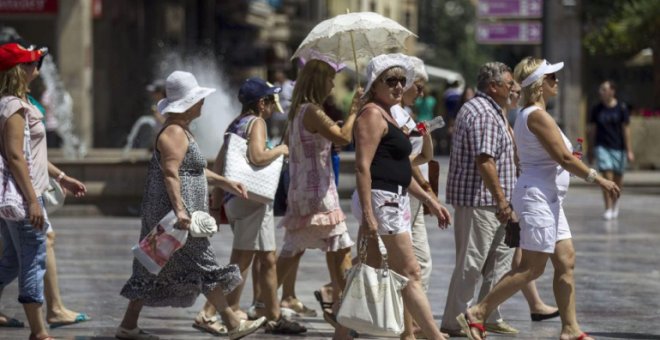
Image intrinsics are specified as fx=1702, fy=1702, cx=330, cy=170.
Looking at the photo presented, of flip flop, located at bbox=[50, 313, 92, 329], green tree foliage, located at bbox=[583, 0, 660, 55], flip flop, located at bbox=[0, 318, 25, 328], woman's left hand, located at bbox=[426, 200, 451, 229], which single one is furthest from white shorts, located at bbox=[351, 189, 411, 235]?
green tree foliage, located at bbox=[583, 0, 660, 55]

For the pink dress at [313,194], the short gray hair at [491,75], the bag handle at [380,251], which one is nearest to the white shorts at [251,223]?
the pink dress at [313,194]

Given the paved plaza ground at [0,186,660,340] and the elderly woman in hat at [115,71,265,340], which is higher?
the elderly woman in hat at [115,71,265,340]

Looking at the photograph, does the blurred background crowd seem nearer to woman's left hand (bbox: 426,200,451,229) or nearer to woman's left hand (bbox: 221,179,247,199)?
woman's left hand (bbox: 221,179,247,199)

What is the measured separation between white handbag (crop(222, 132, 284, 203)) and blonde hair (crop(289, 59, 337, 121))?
1.87ft

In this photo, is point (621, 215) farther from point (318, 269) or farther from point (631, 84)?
point (631, 84)

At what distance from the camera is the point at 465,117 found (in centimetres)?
1035

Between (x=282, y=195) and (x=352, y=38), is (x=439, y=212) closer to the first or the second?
(x=352, y=38)

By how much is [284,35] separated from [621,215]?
1685 inches

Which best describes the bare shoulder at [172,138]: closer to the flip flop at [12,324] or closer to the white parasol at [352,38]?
the white parasol at [352,38]

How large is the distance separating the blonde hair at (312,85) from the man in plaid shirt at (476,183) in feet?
2.87

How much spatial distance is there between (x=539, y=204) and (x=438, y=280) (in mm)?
3888

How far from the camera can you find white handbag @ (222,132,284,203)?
1065 centimetres

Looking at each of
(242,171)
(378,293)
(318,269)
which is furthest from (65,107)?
(378,293)

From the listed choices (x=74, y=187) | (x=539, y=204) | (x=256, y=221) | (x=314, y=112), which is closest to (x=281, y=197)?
(x=256, y=221)
